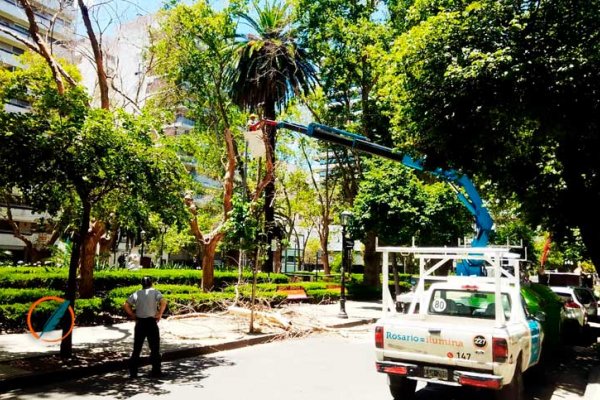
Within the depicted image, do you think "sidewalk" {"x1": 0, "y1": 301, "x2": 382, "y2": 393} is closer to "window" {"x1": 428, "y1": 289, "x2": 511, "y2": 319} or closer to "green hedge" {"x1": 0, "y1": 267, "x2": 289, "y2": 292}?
"window" {"x1": 428, "y1": 289, "x2": 511, "y2": 319}

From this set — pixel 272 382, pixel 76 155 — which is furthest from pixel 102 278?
pixel 272 382

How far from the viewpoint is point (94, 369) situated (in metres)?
8.77

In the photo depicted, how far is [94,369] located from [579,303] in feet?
44.2

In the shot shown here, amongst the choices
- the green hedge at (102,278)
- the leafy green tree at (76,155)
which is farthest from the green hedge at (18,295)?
the leafy green tree at (76,155)

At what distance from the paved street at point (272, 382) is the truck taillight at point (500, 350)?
182 centimetres

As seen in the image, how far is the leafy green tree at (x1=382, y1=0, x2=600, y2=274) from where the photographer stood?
848 cm

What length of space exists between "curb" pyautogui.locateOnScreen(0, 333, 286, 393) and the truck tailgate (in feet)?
17.3

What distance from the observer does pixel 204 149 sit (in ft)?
108

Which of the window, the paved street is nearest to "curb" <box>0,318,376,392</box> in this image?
the paved street

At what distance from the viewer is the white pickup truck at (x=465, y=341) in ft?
20.3

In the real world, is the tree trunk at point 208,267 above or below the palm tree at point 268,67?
below

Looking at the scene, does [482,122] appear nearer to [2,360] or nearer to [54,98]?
[54,98]

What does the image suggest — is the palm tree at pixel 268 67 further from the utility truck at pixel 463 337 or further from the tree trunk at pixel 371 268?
the utility truck at pixel 463 337

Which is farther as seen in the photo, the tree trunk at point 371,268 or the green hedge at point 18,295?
the tree trunk at point 371,268
